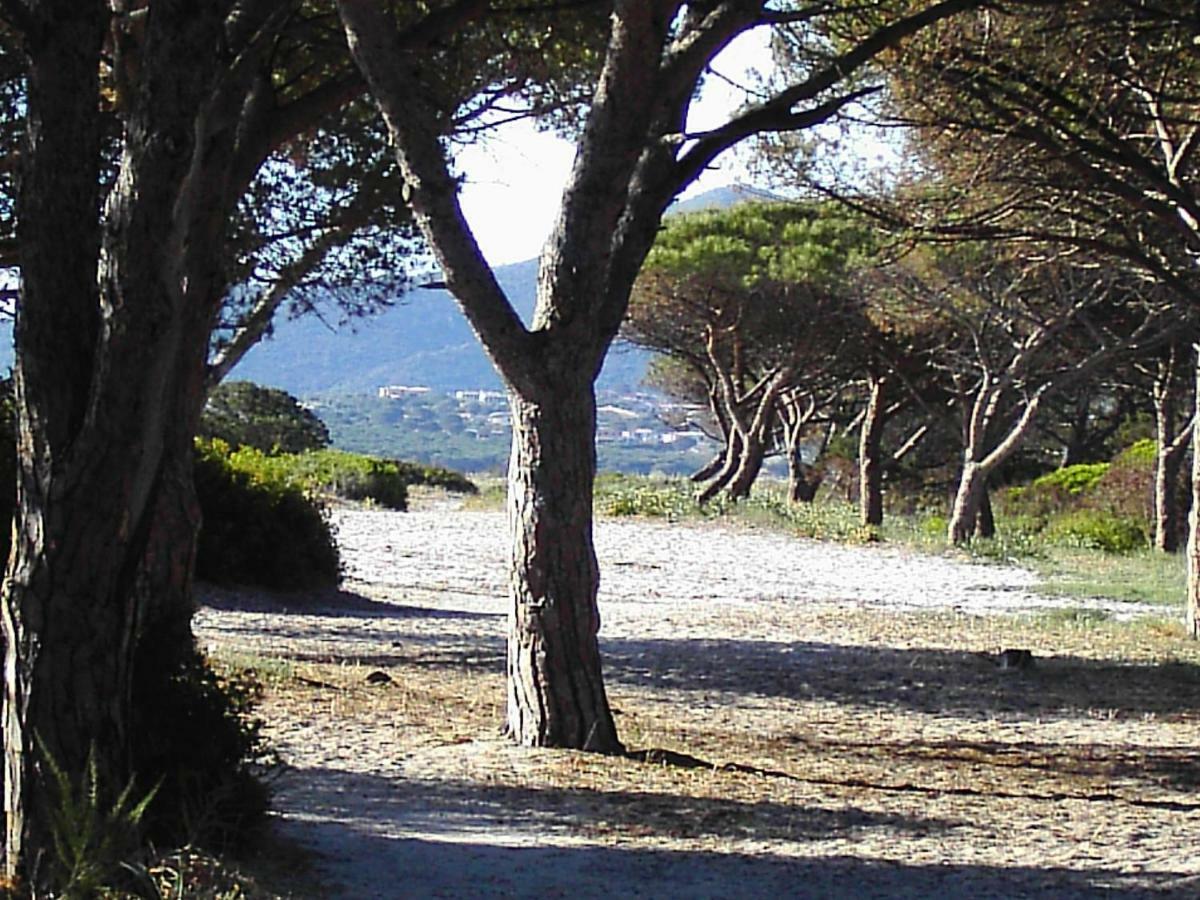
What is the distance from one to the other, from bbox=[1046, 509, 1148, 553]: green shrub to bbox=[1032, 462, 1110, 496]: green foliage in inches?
125

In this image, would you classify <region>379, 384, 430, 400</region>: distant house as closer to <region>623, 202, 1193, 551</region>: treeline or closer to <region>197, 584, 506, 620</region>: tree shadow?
<region>623, 202, 1193, 551</region>: treeline

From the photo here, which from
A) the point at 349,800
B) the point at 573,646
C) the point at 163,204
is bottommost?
the point at 349,800

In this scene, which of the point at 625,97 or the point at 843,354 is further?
the point at 843,354

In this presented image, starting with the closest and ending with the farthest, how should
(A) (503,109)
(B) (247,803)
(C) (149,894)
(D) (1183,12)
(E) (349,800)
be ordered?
(C) (149,894), (B) (247,803), (E) (349,800), (D) (1183,12), (A) (503,109)

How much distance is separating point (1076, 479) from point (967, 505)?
882 centimetres

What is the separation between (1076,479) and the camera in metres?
32.3

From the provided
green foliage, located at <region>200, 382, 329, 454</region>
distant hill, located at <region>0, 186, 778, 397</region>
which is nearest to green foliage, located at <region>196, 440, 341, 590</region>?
green foliage, located at <region>200, 382, 329, 454</region>

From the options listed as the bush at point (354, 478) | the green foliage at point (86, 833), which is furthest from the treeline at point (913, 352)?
the green foliage at point (86, 833)

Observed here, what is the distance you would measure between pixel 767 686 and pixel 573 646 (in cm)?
341

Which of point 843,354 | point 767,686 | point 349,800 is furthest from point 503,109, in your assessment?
point 843,354

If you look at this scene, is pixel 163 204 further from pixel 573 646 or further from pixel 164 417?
pixel 573 646

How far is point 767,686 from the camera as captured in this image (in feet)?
34.3

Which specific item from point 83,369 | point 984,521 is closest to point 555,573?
point 83,369

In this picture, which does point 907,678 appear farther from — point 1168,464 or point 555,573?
point 1168,464
